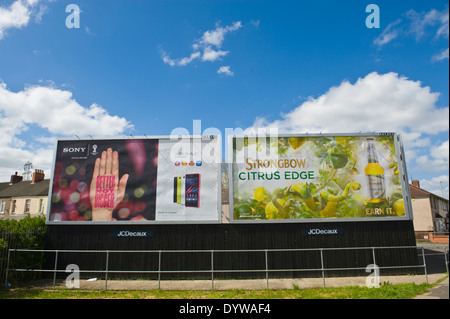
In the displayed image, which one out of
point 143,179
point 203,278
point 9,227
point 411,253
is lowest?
point 203,278

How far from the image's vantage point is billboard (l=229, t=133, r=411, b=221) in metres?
15.1

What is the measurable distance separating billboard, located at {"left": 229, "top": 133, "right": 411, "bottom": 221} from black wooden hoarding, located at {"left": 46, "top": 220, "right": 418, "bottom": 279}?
26.9 inches

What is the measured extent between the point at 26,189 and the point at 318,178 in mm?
44408

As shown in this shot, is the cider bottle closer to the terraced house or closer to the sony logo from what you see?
the sony logo

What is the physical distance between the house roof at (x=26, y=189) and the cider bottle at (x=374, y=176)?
41.5 m

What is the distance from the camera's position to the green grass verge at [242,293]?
10062mm

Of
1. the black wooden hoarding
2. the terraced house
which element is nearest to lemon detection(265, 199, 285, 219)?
the black wooden hoarding

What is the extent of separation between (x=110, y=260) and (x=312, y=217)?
10.7m

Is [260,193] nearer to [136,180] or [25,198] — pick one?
[136,180]

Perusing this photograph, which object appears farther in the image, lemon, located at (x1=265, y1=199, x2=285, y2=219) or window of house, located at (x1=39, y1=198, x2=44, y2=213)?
window of house, located at (x1=39, y1=198, x2=44, y2=213)

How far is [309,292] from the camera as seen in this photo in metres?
10.9

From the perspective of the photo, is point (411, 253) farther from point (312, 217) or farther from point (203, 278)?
point (203, 278)

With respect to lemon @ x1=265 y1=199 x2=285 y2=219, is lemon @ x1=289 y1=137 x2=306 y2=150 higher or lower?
higher
